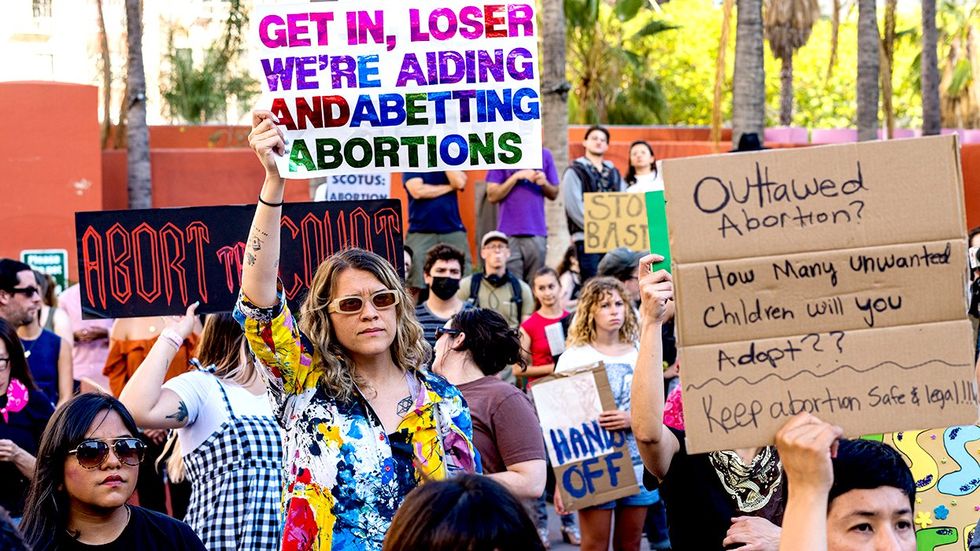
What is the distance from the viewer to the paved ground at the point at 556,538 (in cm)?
929

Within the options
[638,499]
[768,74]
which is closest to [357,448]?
[638,499]

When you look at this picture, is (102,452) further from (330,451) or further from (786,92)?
(786,92)

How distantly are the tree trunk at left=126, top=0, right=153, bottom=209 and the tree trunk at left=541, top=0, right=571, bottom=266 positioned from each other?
18.1 ft

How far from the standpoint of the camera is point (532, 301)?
10758 millimetres

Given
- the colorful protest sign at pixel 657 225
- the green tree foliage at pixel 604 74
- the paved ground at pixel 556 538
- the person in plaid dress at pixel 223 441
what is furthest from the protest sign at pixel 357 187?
the green tree foliage at pixel 604 74

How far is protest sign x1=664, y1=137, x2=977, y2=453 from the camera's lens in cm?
314

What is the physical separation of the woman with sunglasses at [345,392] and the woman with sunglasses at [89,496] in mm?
416

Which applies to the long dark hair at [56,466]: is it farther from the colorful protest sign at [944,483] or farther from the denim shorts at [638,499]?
the denim shorts at [638,499]

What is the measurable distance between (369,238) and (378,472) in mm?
2220

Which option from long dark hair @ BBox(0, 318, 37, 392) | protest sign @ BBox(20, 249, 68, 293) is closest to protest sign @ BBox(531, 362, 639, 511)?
long dark hair @ BBox(0, 318, 37, 392)

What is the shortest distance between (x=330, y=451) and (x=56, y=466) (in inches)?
32.1

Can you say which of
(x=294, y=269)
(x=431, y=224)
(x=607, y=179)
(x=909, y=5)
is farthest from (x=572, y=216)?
(x=909, y=5)

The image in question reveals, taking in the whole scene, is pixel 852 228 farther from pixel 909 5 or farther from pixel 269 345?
pixel 909 5

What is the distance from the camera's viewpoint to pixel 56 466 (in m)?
4.13
